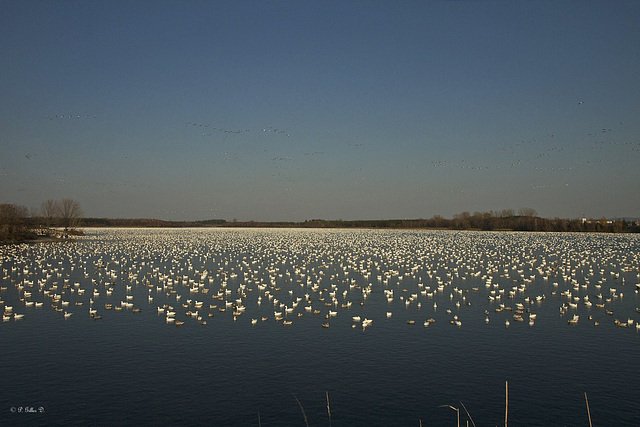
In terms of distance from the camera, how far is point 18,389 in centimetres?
1315

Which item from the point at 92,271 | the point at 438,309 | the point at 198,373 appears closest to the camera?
the point at 198,373

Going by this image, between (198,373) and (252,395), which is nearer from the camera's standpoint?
(252,395)

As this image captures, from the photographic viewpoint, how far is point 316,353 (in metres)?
16.5

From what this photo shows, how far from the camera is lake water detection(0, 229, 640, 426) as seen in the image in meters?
12.1

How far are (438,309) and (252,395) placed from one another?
43.8ft

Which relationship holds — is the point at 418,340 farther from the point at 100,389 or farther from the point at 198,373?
the point at 100,389

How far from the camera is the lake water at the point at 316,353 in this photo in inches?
475

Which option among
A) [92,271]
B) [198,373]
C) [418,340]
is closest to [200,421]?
[198,373]

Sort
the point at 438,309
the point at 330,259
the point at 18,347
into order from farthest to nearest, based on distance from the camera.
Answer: the point at 330,259
the point at 438,309
the point at 18,347
